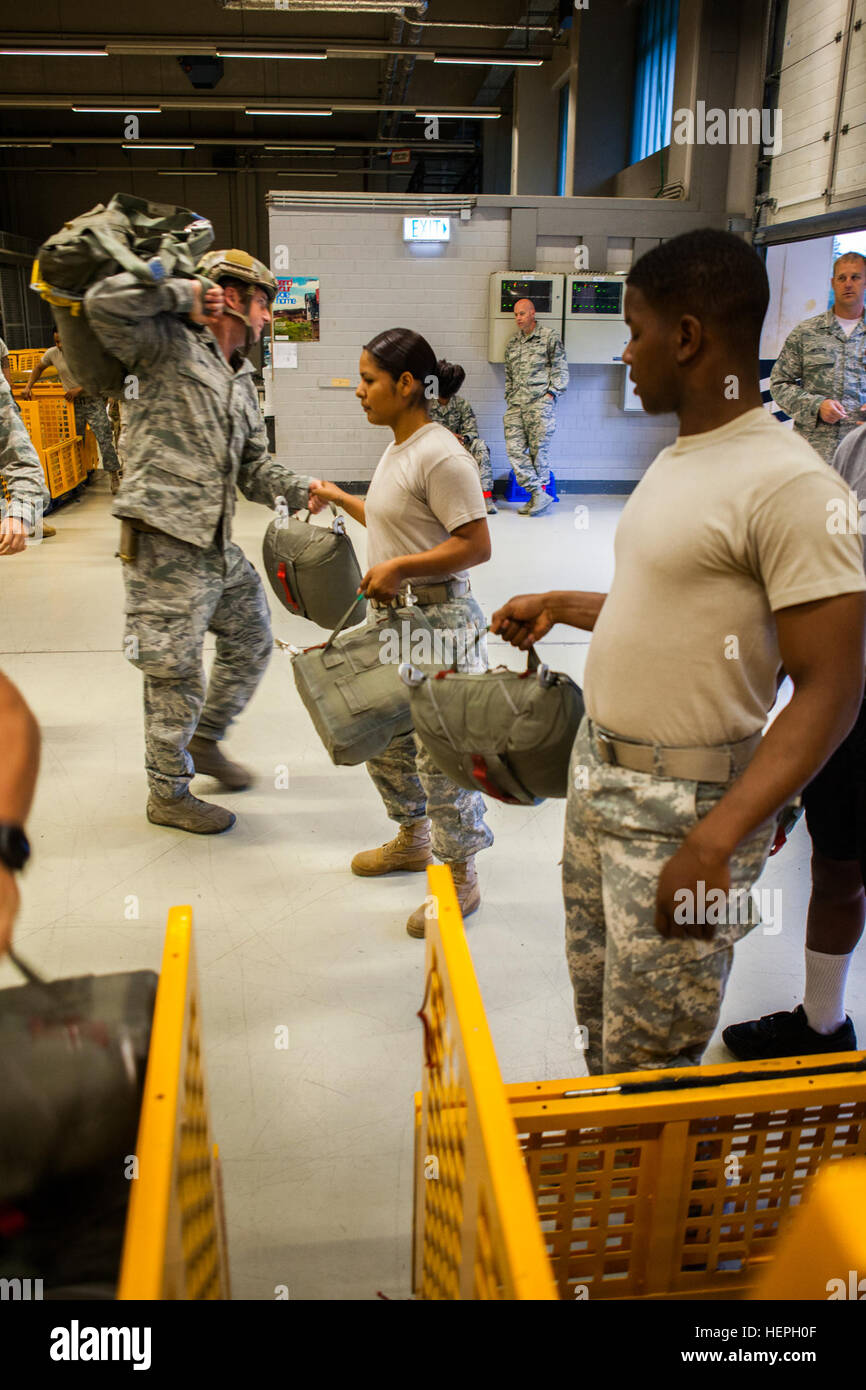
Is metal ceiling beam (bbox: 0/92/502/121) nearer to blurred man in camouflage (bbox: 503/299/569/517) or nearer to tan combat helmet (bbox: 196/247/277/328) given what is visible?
blurred man in camouflage (bbox: 503/299/569/517)

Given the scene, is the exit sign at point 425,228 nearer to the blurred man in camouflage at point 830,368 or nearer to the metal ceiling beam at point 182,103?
the metal ceiling beam at point 182,103

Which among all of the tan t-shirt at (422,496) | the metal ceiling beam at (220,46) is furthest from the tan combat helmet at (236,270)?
the metal ceiling beam at (220,46)

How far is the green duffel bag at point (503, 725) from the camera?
5.80ft

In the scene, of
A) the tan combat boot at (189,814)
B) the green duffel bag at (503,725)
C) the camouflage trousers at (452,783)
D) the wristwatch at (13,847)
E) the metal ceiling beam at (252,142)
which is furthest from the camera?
the metal ceiling beam at (252,142)

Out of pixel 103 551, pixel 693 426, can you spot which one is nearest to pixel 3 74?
pixel 103 551

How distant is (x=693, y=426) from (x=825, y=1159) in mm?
1005

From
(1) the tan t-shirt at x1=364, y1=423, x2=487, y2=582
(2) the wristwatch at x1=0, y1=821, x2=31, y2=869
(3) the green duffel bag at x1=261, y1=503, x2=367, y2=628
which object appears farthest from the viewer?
(3) the green duffel bag at x1=261, y1=503, x2=367, y2=628

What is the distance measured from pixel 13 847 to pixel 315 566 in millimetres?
2060

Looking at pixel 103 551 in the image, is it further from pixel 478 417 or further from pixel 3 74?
pixel 3 74

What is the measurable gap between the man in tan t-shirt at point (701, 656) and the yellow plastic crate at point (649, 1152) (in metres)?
0.19

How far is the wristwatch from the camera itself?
0.95 meters

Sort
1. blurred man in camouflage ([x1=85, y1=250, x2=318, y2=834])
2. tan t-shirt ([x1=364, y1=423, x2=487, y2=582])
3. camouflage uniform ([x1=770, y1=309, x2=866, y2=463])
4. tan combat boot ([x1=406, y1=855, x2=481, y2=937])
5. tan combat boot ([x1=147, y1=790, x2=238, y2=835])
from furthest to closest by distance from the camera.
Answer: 1. camouflage uniform ([x1=770, y1=309, x2=866, y2=463])
2. tan combat boot ([x1=147, y1=790, x2=238, y2=835])
3. blurred man in camouflage ([x1=85, y1=250, x2=318, y2=834])
4. tan combat boot ([x1=406, y1=855, x2=481, y2=937])
5. tan t-shirt ([x1=364, y1=423, x2=487, y2=582])

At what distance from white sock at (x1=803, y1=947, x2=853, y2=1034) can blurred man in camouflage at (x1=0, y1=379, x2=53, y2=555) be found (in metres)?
2.42

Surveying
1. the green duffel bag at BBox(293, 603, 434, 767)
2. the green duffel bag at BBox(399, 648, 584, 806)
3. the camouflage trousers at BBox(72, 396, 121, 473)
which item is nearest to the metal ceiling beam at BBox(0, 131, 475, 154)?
the camouflage trousers at BBox(72, 396, 121, 473)
